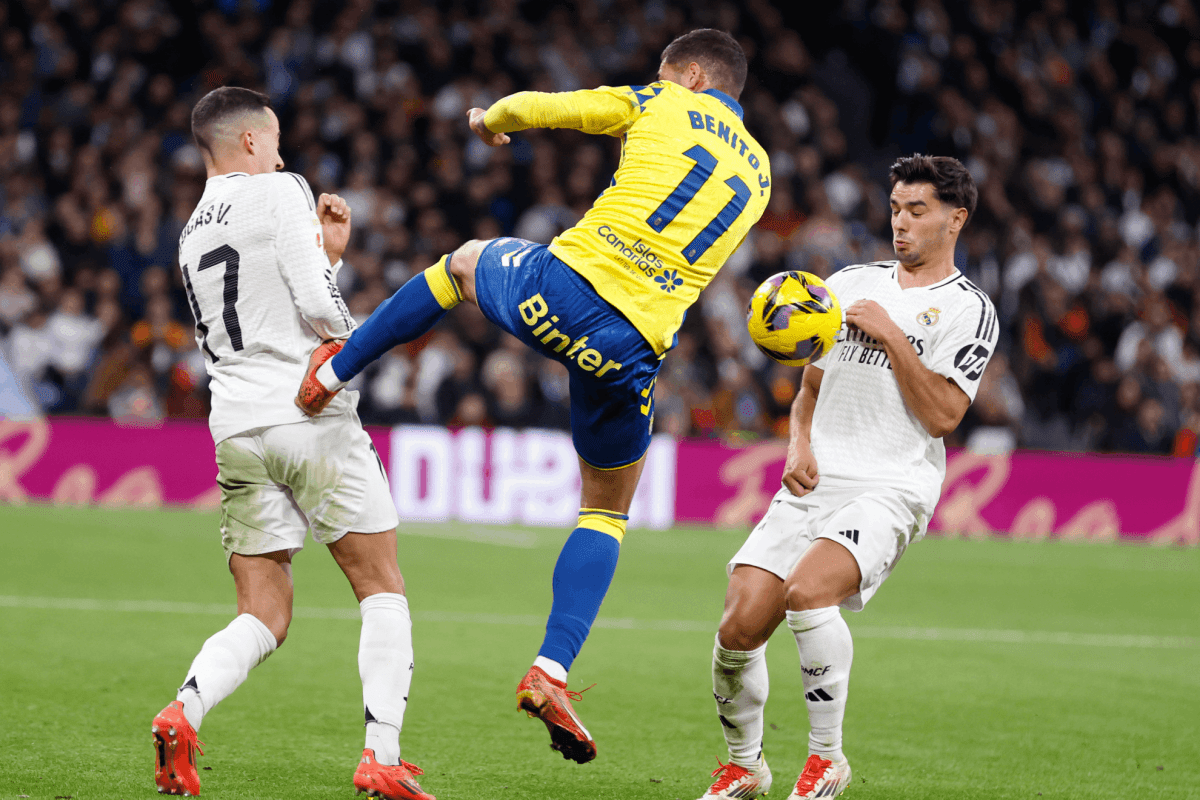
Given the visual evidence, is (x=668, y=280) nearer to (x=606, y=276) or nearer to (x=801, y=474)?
(x=606, y=276)

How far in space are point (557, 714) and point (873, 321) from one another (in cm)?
168

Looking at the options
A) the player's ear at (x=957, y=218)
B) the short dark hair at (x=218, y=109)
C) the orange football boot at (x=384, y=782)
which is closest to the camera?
the orange football boot at (x=384, y=782)

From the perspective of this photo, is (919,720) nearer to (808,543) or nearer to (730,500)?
(808,543)

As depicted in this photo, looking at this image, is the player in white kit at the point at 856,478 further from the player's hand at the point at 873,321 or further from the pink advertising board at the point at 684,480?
the pink advertising board at the point at 684,480

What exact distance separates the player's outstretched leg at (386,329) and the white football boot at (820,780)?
1.90m

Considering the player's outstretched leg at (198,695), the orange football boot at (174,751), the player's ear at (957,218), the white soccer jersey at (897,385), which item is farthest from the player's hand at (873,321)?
the orange football boot at (174,751)

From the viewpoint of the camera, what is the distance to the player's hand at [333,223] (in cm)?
442

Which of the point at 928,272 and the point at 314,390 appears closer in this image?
the point at 314,390

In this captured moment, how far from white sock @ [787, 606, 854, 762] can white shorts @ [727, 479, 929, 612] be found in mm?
180

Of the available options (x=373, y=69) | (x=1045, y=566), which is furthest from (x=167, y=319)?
(x=1045, y=566)

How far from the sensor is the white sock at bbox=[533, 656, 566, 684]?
401 cm

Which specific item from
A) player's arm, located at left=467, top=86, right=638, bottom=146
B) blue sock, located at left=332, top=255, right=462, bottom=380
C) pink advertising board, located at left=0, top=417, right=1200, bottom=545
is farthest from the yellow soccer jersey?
pink advertising board, located at left=0, top=417, right=1200, bottom=545

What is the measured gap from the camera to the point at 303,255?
13.2 feet

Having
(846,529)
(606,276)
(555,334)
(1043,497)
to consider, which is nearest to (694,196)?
(606,276)
